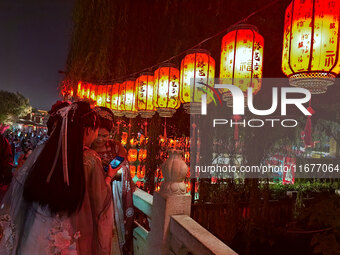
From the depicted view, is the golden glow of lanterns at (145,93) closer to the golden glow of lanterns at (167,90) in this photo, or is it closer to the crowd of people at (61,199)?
the golden glow of lanterns at (167,90)

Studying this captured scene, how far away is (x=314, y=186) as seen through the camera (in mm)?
13156

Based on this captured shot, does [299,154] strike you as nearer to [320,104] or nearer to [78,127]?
[320,104]

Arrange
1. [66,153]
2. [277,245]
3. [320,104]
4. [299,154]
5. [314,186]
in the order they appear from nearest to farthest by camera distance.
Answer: [66,153], [320,104], [277,245], [299,154], [314,186]

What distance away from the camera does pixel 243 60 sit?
3701mm

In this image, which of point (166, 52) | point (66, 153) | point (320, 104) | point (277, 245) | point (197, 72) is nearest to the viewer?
point (66, 153)

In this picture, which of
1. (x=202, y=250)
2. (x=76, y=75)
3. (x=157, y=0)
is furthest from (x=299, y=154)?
(x=76, y=75)

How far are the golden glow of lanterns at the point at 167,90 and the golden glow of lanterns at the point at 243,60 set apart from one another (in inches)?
65.4

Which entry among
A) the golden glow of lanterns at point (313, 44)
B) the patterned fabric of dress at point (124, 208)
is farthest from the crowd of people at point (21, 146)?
the golden glow of lanterns at point (313, 44)

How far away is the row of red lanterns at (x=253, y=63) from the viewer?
106 inches

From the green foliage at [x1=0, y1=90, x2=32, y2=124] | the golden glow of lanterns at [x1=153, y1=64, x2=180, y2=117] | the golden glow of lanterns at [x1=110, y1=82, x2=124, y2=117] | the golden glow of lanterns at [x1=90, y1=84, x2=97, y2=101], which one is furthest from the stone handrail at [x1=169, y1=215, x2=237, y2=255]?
the green foliage at [x1=0, y1=90, x2=32, y2=124]

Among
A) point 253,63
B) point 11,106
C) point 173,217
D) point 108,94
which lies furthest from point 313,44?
point 11,106

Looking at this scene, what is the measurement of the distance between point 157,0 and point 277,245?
366 inches

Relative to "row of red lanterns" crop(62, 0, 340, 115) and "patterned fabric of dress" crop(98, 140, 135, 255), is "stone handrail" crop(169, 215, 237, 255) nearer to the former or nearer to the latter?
"patterned fabric of dress" crop(98, 140, 135, 255)

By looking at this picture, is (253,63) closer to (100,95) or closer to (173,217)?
(173,217)
